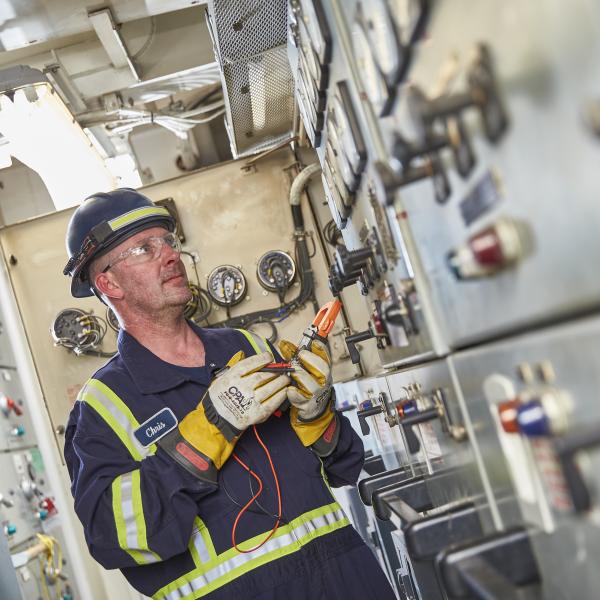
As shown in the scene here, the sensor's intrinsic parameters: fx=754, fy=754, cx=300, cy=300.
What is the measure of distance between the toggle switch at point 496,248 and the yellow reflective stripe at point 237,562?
57.8 inches

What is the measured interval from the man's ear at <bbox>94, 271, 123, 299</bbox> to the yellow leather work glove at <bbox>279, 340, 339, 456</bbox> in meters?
0.58

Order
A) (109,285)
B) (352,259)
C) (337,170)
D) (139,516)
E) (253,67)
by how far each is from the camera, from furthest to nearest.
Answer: (253,67) < (109,285) < (139,516) < (337,170) < (352,259)

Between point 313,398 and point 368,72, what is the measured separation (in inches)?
43.9

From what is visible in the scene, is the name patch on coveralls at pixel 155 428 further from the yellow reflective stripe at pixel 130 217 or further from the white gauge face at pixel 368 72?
the white gauge face at pixel 368 72

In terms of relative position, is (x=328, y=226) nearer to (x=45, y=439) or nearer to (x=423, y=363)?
(x=45, y=439)

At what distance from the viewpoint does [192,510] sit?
76.3 inches

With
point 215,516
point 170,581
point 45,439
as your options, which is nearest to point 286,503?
point 215,516

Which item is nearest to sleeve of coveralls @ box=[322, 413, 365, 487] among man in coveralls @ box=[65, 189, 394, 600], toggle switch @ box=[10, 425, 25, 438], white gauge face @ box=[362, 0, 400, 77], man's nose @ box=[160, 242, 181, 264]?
man in coveralls @ box=[65, 189, 394, 600]

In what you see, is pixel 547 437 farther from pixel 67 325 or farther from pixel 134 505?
pixel 67 325

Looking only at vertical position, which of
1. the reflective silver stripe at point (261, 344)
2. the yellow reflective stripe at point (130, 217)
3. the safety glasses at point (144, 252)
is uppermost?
the yellow reflective stripe at point (130, 217)

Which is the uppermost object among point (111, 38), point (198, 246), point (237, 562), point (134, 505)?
point (111, 38)

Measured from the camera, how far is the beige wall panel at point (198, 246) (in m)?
4.02

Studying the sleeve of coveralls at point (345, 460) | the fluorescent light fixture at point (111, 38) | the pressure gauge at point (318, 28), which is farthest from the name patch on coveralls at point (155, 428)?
the fluorescent light fixture at point (111, 38)

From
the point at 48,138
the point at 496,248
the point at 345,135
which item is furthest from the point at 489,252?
the point at 48,138
